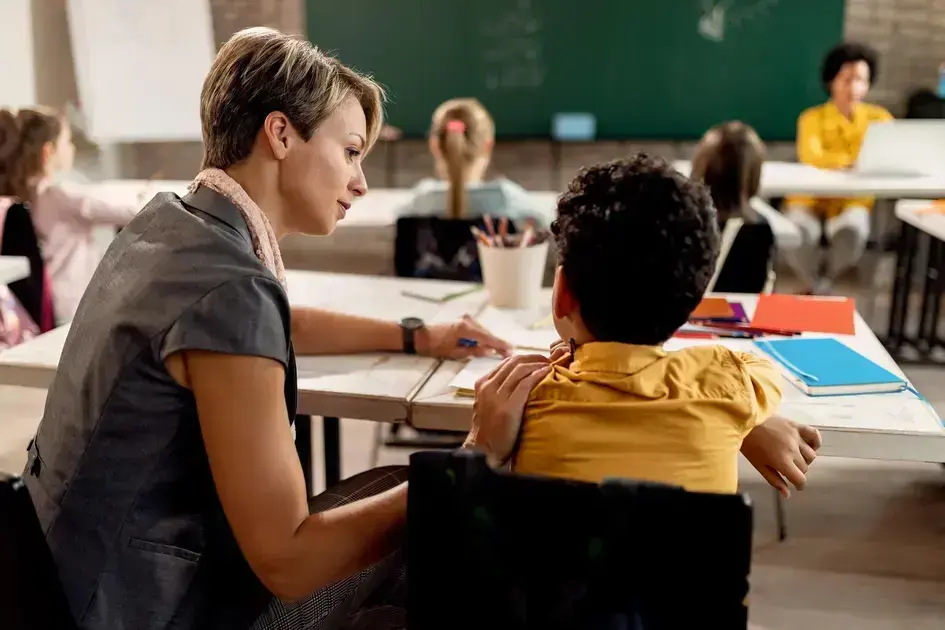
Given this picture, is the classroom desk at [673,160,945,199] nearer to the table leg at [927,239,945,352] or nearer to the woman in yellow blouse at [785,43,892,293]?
the table leg at [927,239,945,352]

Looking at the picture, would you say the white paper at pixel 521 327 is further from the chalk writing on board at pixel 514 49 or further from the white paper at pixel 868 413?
the chalk writing on board at pixel 514 49

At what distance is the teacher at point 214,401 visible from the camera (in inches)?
37.3

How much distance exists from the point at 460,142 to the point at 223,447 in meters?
2.09

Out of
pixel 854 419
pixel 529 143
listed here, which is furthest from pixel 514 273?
pixel 529 143

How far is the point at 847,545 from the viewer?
2.41m

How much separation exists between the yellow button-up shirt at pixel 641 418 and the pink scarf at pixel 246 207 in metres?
0.38

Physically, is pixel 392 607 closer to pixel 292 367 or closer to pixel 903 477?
pixel 292 367

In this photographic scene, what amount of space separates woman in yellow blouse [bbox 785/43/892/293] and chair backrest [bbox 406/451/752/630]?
3.82m

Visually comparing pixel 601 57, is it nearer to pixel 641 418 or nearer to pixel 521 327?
pixel 521 327

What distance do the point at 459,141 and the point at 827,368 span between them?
1.66 meters

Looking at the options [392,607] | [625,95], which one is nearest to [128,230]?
[392,607]

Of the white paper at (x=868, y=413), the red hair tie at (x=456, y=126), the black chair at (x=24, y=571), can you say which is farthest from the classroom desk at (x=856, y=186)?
the black chair at (x=24, y=571)

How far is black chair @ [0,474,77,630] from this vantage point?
2.69ft

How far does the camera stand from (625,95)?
5066 mm
